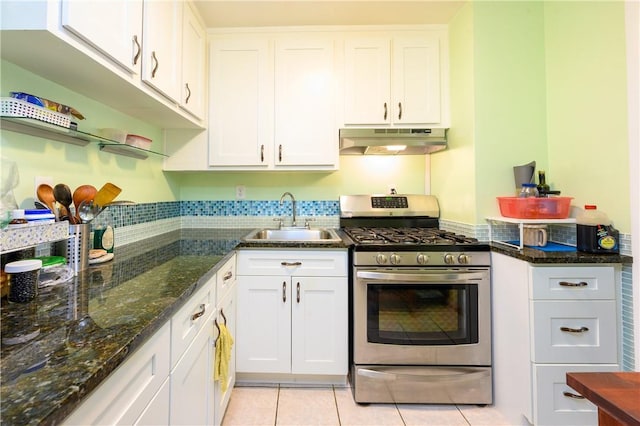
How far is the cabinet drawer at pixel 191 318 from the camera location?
86 cm

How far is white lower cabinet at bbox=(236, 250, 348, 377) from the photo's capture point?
1701 mm

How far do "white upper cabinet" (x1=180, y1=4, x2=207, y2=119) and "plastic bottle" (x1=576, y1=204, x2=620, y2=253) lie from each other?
2253mm

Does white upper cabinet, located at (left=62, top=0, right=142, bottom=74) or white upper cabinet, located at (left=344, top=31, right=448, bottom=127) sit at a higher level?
white upper cabinet, located at (left=344, top=31, right=448, bottom=127)

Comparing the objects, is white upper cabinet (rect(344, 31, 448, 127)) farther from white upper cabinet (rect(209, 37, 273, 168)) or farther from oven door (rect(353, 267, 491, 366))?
oven door (rect(353, 267, 491, 366))

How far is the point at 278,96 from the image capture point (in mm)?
2021

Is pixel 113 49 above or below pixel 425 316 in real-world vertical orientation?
above

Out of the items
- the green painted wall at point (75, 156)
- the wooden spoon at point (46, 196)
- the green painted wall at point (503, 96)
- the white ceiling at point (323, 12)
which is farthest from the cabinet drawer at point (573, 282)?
the green painted wall at point (75, 156)

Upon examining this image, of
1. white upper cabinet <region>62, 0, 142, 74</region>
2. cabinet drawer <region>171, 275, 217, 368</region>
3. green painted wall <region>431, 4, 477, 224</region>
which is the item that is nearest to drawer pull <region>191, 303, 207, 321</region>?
cabinet drawer <region>171, 275, 217, 368</region>

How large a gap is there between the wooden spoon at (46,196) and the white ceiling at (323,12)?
145cm

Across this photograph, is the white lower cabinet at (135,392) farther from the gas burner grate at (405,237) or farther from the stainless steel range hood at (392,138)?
the stainless steel range hood at (392,138)

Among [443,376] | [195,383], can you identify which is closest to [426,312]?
[443,376]

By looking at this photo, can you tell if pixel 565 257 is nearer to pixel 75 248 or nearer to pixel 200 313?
pixel 200 313

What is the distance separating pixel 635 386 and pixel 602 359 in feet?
3.22

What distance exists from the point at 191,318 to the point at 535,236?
1.77 m
